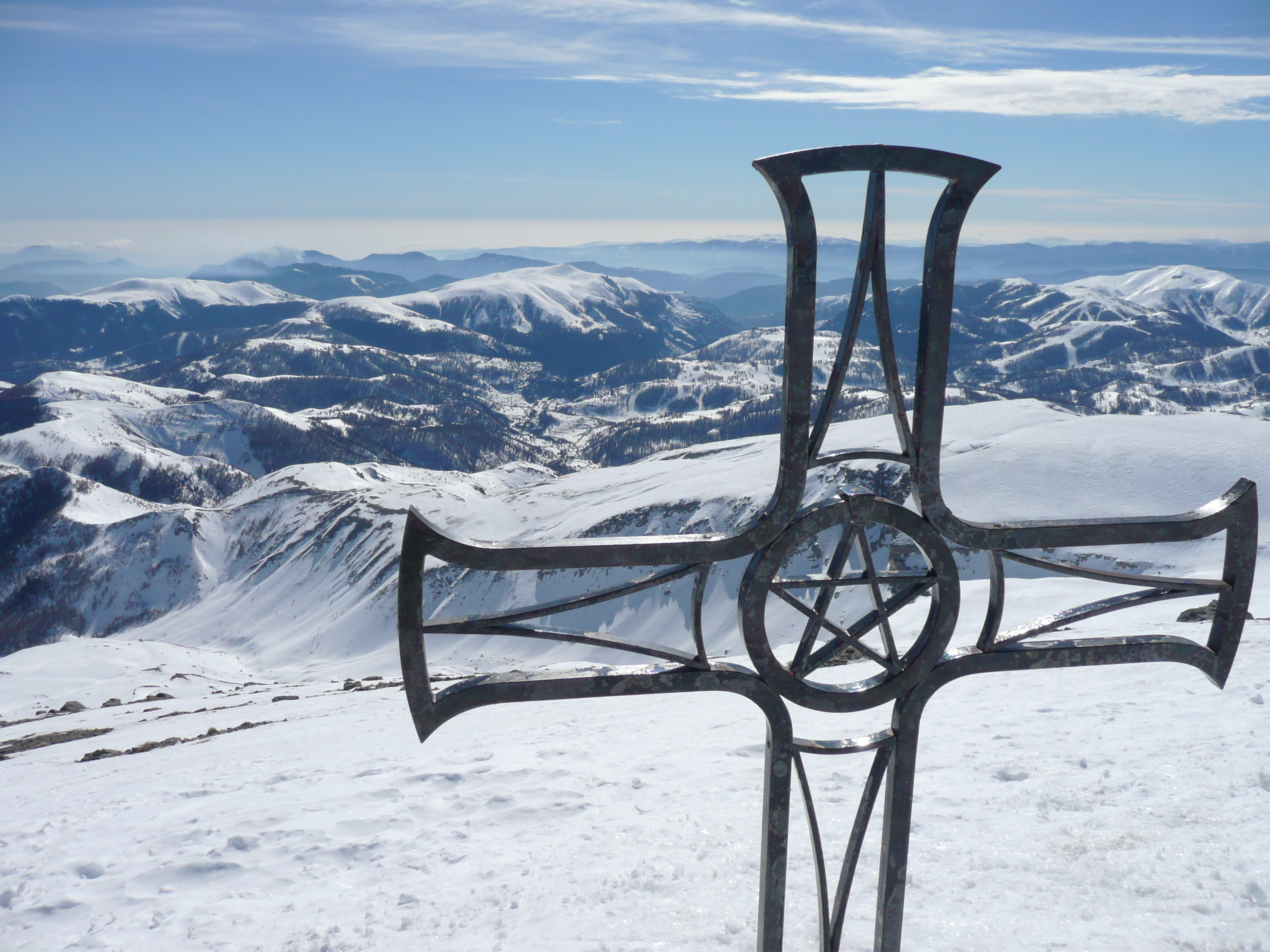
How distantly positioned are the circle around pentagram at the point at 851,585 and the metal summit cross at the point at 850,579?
0.02 m

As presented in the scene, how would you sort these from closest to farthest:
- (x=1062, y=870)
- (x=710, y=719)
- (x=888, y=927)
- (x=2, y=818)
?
(x=888, y=927) < (x=1062, y=870) < (x=2, y=818) < (x=710, y=719)

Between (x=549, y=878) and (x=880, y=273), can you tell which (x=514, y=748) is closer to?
(x=549, y=878)

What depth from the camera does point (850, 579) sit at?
5074mm

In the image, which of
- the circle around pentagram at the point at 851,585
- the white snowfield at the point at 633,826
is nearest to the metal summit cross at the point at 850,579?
the circle around pentagram at the point at 851,585

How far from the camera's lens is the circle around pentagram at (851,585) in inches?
201

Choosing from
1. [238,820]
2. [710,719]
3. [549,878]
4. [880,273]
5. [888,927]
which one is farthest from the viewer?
[710,719]

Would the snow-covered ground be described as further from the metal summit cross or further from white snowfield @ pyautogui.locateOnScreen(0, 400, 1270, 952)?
the metal summit cross

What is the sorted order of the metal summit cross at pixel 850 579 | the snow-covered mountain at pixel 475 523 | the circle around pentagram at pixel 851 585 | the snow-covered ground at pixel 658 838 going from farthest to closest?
the snow-covered mountain at pixel 475 523
the snow-covered ground at pixel 658 838
the circle around pentagram at pixel 851 585
the metal summit cross at pixel 850 579

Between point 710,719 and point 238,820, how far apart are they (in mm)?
8670

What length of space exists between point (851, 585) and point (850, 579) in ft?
0.63

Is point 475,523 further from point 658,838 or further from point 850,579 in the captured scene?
point 850,579

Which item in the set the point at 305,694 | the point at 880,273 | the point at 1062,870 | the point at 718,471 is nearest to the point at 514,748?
the point at 1062,870

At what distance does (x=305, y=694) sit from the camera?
34.7 metres

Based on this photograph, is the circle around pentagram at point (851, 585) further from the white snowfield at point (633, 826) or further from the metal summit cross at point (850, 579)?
the white snowfield at point (633, 826)
